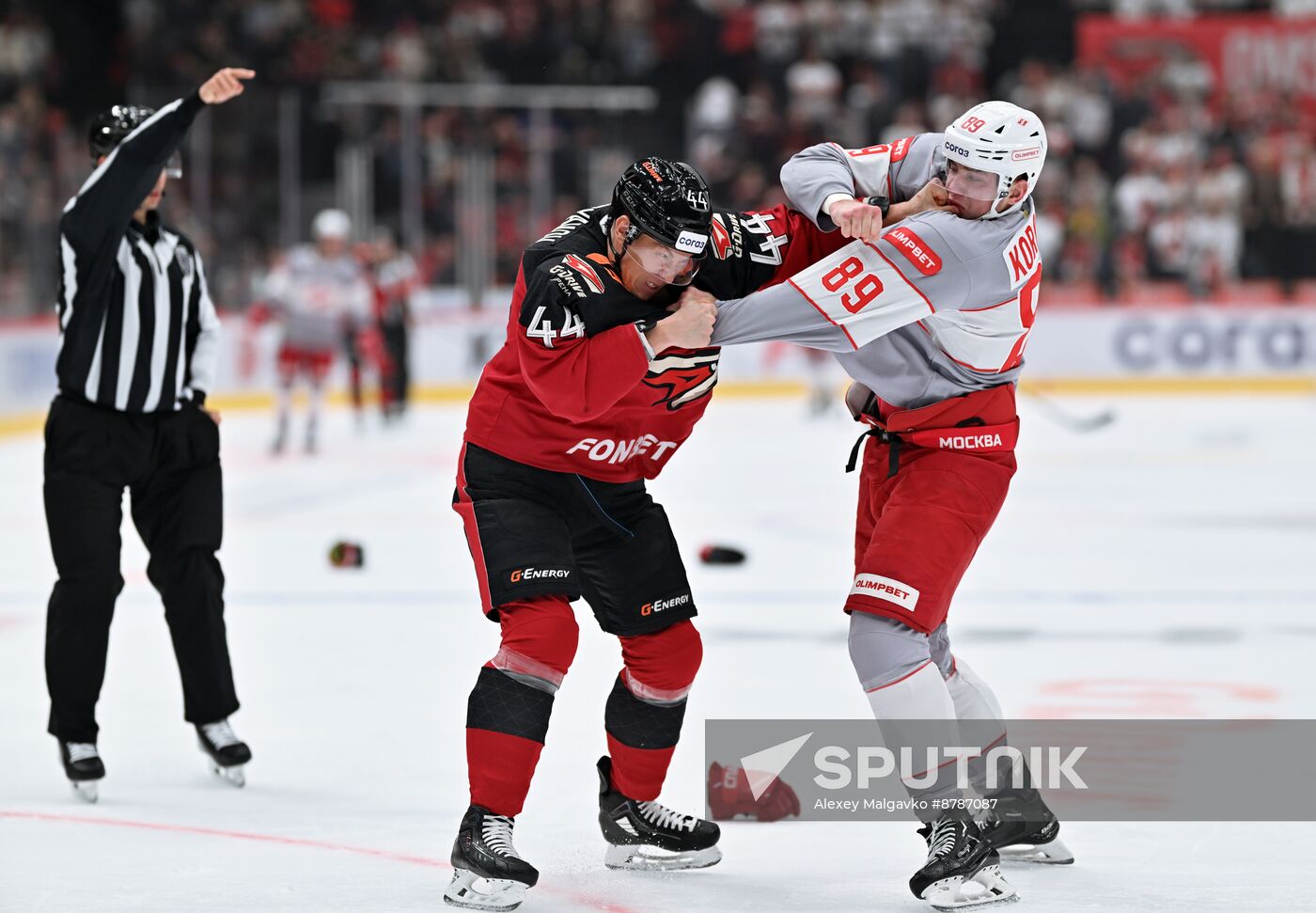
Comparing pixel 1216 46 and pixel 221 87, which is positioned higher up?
pixel 1216 46

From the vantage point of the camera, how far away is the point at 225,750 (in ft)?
12.8

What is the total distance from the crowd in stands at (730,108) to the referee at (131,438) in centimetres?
1001

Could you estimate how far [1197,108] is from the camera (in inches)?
657

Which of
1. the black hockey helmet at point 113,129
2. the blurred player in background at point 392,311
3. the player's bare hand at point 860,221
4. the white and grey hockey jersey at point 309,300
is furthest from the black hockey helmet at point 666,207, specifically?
the blurred player in background at point 392,311

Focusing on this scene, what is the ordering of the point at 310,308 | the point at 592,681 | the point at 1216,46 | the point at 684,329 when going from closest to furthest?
the point at 684,329 → the point at 592,681 → the point at 310,308 → the point at 1216,46

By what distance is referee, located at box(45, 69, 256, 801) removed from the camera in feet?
12.6

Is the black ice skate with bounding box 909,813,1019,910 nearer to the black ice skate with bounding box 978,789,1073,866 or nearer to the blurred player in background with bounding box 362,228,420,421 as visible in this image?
the black ice skate with bounding box 978,789,1073,866

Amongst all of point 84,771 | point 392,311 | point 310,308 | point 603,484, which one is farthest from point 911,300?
point 392,311

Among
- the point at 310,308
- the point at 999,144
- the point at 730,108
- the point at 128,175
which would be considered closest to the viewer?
the point at 999,144

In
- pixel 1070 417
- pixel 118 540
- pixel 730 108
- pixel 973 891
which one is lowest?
pixel 1070 417

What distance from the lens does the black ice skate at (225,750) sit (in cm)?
389

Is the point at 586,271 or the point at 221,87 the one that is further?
the point at 221,87

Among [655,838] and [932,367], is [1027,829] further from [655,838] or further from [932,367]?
[932,367]

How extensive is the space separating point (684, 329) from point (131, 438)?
1583 millimetres
